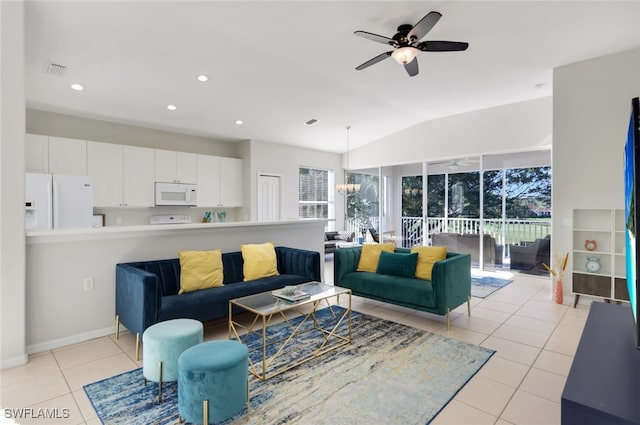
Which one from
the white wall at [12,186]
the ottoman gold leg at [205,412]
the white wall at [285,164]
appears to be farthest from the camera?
the white wall at [285,164]

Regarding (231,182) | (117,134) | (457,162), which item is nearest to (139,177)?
(117,134)

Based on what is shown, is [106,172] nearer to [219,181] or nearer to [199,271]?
[219,181]

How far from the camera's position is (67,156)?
4887 mm

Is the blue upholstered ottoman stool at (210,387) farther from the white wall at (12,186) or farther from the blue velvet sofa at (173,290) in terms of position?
the white wall at (12,186)

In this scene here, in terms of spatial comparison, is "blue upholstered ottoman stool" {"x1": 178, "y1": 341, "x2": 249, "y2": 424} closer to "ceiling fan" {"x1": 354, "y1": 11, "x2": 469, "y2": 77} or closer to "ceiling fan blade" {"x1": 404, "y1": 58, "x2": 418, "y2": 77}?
"ceiling fan" {"x1": 354, "y1": 11, "x2": 469, "y2": 77}

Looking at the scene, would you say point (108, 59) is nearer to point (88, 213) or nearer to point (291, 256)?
point (88, 213)

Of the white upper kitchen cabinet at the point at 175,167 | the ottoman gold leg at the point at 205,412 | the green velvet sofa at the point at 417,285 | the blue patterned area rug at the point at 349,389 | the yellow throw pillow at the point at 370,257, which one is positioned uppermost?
the white upper kitchen cabinet at the point at 175,167

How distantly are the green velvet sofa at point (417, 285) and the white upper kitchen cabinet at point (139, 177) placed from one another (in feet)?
11.9

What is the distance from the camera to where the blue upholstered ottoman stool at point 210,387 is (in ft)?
6.05

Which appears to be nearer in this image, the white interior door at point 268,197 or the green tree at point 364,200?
the white interior door at point 268,197

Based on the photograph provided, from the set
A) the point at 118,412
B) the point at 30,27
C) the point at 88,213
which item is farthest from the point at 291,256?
the point at 30,27

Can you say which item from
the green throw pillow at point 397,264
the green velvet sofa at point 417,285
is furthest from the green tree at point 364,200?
the green throw pillow at point 397,264

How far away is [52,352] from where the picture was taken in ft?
9.58

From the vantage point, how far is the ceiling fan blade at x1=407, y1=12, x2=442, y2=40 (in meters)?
2.47
